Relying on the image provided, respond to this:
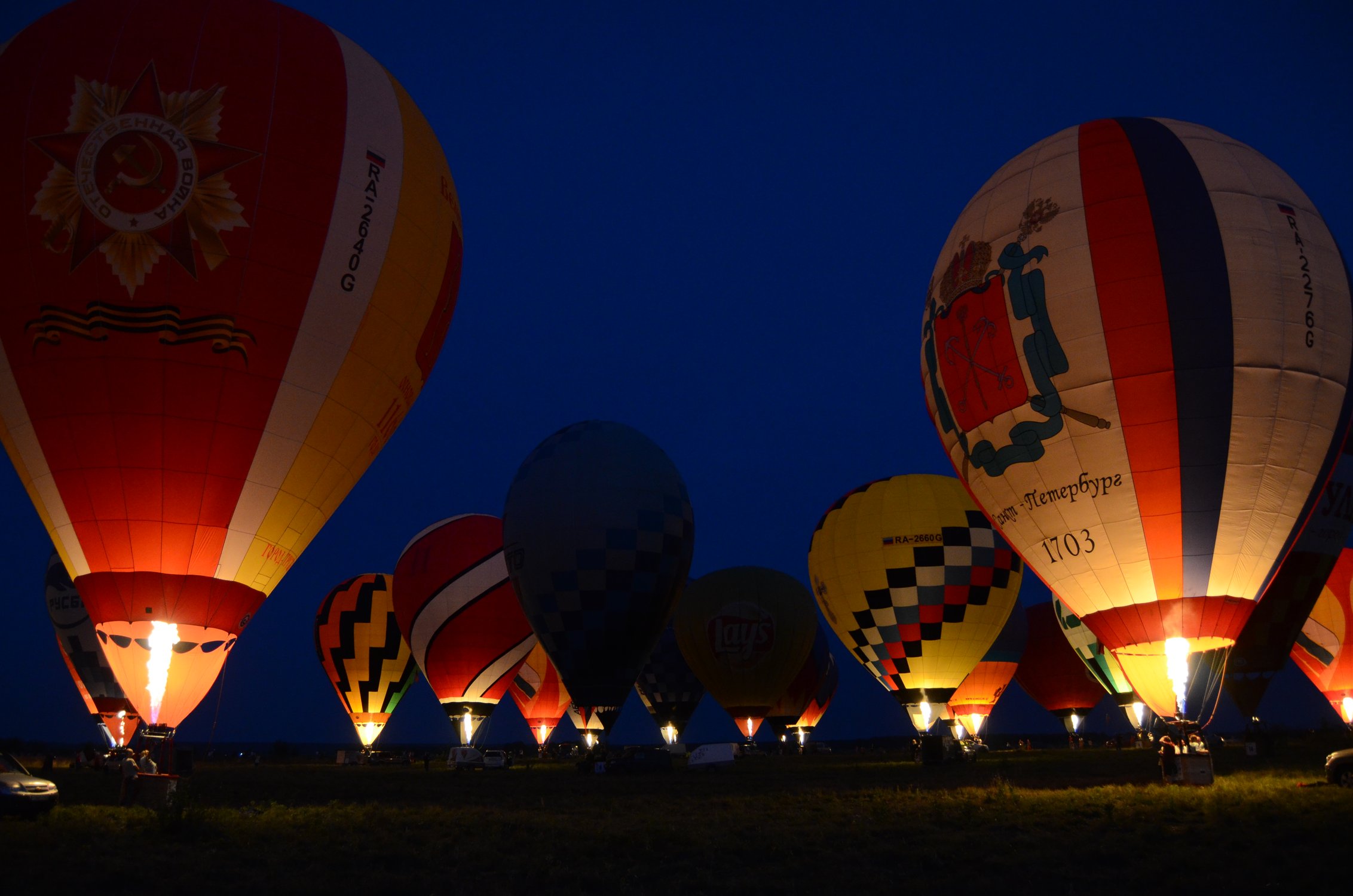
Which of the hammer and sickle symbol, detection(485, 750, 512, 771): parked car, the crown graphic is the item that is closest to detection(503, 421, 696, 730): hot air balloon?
detection(485, 750, 512, 771): parked car

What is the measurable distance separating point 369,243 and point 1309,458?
40.8 feet

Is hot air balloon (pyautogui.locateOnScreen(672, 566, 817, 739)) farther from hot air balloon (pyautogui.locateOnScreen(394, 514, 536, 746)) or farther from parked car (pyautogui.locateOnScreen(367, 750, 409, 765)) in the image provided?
parked car (pyautogui.locateOnScreen(367, 750, 409, 765))

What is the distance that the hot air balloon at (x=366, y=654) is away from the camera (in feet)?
94.8

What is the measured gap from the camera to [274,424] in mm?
10688

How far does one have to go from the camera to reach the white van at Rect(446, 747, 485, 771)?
82.8 feet

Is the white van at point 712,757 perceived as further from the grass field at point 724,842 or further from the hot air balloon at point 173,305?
the hot air balloon at point 173,305

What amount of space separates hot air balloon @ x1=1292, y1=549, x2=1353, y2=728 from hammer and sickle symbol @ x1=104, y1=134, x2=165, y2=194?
84.8 feet

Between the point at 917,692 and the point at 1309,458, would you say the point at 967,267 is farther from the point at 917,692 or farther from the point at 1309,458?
the point at 917,692

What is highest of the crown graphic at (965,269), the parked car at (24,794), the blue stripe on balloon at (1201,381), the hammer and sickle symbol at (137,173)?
the crown graphic at (965,269)

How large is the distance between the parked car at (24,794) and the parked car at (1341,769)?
1580 centimetres

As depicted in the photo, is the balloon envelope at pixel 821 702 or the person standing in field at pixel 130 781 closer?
the person standing in field at pixel 130 781

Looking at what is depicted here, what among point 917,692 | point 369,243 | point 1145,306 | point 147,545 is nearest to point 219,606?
point 147,545

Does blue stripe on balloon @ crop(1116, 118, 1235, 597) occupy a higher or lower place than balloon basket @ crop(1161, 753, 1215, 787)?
higher

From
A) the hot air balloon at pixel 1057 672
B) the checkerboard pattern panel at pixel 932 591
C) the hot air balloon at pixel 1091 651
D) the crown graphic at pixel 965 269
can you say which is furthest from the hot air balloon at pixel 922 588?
the hot air balloon at pixel 1057 672
